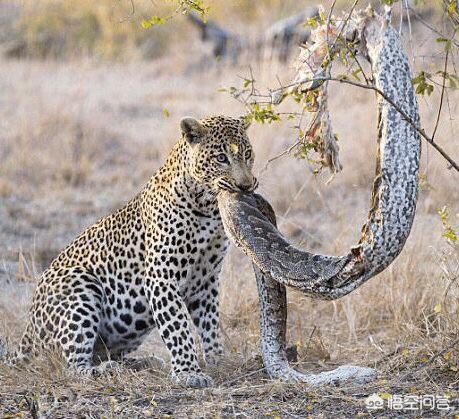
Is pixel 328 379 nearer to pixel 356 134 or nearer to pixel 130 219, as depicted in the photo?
pixel 130 219

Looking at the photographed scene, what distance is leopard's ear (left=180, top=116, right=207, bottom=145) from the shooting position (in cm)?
698

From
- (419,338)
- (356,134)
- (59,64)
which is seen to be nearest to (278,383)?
(419,338)

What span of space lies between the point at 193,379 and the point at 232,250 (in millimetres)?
3509

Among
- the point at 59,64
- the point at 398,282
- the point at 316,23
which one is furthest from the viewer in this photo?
the point at 59,64

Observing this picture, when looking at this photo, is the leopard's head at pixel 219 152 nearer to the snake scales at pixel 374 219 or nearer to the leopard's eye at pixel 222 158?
the leopard's eye at pixel 222 158

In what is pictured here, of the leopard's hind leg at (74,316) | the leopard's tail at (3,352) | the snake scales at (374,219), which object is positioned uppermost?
the snake scales at (374,219)

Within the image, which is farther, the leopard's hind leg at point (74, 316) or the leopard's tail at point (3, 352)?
the leopard's tail at point (3, 352)

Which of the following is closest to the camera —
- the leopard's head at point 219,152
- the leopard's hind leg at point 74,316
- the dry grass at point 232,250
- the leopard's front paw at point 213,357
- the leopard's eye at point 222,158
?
the dry grass at point 232,250

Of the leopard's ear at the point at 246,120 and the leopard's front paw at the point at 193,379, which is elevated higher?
the leopard's ear at the point at 246,120

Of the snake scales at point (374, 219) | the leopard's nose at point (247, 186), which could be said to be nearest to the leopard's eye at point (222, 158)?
the leopard's nose at point (247, 186)

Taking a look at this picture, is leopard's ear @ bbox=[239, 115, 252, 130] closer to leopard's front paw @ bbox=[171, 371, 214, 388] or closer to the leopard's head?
the leopard's head

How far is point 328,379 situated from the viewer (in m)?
6.18

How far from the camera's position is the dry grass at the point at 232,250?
6035mm

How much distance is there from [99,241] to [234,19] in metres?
14.2
